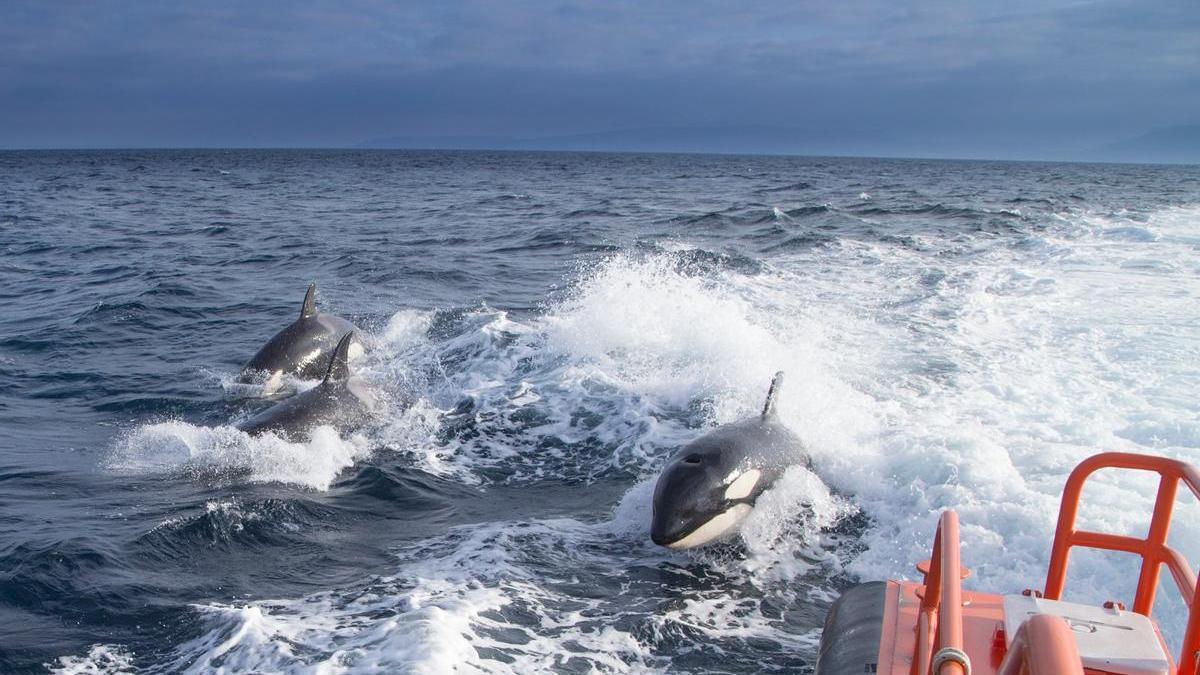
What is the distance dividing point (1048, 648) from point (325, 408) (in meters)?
9.56

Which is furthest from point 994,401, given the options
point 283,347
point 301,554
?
point 283,347

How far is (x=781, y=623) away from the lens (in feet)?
22.6

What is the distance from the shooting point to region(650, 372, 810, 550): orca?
7.82 m

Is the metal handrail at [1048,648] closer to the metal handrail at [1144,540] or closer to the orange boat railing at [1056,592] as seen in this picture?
the orange boat railing at [1056,592]

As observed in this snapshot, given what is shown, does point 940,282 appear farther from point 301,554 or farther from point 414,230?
point 414,230

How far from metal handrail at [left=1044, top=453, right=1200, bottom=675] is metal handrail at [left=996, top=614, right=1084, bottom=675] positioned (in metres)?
2.01

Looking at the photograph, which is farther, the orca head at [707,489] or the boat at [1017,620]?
the orca head at [707,489]

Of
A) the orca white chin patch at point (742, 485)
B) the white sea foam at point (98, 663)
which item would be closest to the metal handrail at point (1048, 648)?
the white sea foam at point (98, 663)

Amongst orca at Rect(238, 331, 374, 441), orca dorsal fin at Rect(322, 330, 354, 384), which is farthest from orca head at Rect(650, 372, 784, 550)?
orca dorsal fin at Rect(322, 330, 354, 384)

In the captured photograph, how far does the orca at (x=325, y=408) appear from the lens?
1031 cm

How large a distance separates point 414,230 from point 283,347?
1995 cm

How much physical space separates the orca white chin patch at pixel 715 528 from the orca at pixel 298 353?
22.5ft

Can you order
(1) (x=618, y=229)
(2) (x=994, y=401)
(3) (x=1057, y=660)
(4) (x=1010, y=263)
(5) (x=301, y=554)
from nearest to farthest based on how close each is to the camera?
(3) (x=1057, y=660), (5) (x=301, y=554), (2) (x=994, y=401), (4) (x=1010, y=263), (1) (x=618, y=229)

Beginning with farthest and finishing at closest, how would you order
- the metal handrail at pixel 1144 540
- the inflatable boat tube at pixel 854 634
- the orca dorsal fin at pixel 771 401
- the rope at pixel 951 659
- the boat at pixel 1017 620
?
the orca dorsal fin at pixel 771 401 < the inflatable boat tube at pixel 854 634 < the metal handrail at pixel 1144 540 < the boat at pixel 1017 620 < the rope at pixel 951 659
